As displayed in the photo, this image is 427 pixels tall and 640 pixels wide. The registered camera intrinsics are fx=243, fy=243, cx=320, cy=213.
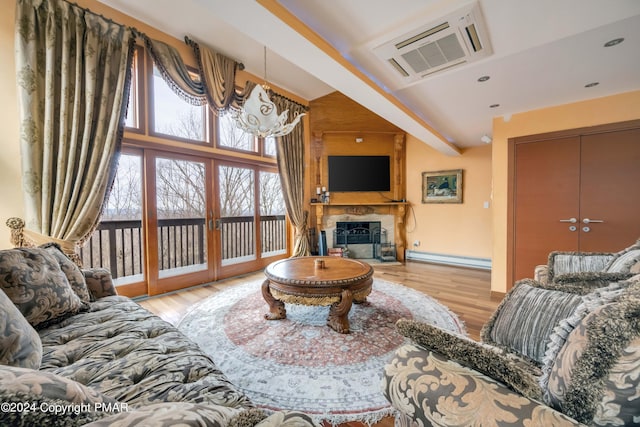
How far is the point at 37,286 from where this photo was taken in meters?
1.28

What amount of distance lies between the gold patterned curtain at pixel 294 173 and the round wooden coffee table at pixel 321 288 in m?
2.27

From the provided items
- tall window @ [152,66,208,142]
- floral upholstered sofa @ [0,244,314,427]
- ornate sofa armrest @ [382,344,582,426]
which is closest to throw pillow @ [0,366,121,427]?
floral upholstered sofa @ [0,244,314,427]

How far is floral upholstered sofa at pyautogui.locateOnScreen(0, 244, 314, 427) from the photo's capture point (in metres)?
0.43

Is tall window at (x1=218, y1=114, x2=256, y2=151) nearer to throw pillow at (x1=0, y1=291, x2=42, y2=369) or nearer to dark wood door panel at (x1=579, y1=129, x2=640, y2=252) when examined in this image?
throw pillow at (x1=0, y1=291, x2=42, y2=369)

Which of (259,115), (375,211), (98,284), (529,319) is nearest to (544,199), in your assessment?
(529,319)

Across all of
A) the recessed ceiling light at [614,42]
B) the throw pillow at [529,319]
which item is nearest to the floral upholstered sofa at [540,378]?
the throw pillow at [529,319]

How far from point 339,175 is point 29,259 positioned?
428cm

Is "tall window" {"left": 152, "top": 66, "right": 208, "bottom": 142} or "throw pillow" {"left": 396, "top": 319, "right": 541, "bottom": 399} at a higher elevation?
"tall window" {"left": 152, "top": 66, "right": 208, "bottom": 142}

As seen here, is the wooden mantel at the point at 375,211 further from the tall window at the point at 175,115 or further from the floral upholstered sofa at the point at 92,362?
the floral upholstered sofa at the point at 92,362

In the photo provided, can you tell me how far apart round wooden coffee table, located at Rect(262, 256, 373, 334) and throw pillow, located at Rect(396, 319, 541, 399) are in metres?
1.22

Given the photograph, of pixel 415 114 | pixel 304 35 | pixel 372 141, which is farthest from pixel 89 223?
pixel 372 141

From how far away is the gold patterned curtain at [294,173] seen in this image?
4430 millimetres

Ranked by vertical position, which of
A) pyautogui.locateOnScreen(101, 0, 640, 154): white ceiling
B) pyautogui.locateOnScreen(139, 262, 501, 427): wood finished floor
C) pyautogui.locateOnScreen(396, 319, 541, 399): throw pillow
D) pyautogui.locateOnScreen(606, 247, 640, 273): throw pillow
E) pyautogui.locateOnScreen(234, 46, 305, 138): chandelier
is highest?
pyautogui.locateOnScreen(101, 0, 640, 154): white ceiling

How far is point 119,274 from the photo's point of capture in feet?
9.61
